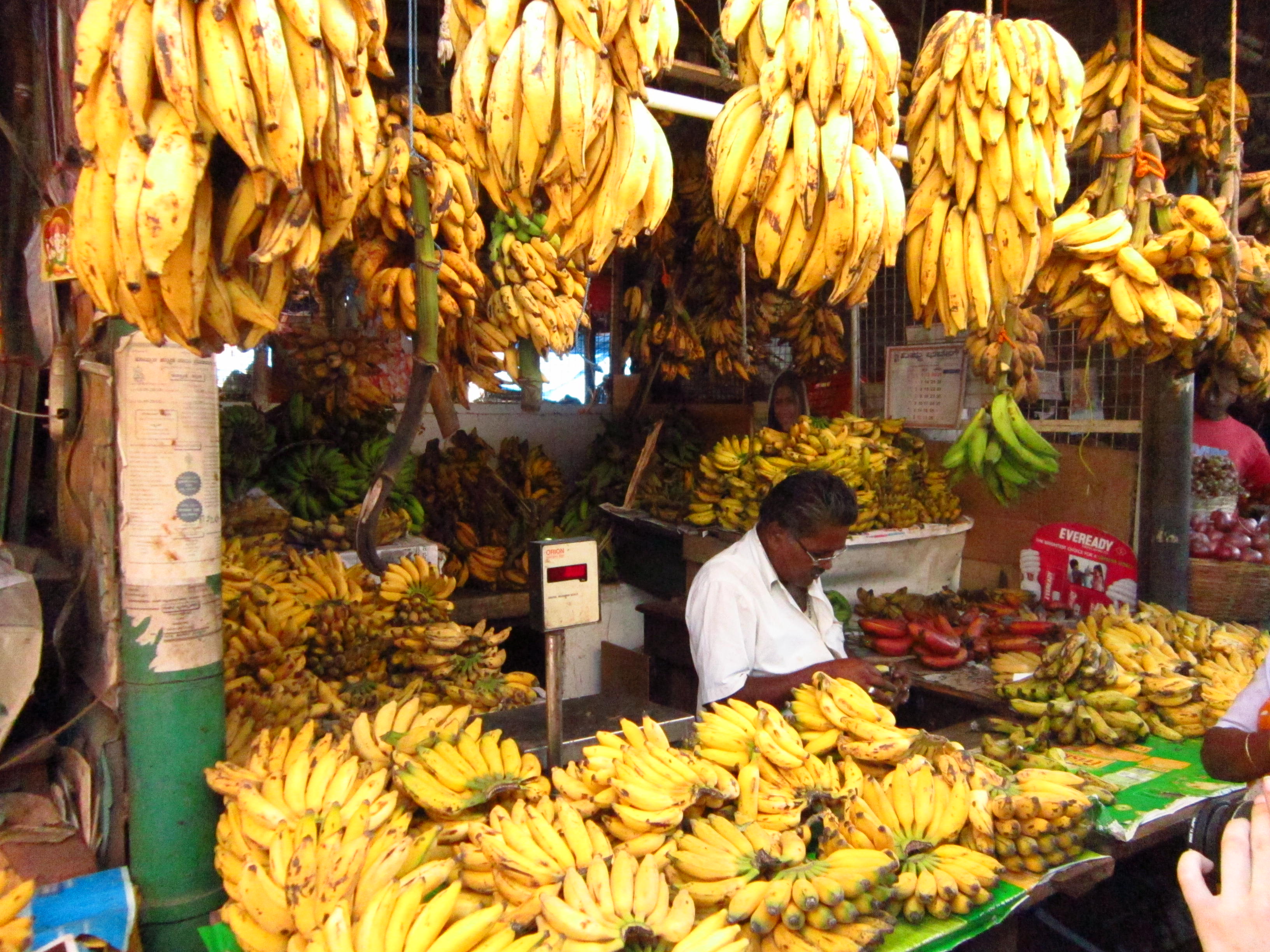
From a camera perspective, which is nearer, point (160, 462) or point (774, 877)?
point (774, 877)

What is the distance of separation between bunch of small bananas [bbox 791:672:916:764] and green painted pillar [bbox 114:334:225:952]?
153 cm

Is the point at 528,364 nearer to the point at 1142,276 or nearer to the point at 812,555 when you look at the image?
the point at 812,555

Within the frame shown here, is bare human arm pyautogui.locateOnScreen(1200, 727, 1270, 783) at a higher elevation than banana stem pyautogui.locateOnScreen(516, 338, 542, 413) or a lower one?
lower

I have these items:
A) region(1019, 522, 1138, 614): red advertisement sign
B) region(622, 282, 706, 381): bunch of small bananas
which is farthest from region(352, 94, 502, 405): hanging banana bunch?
region(1019, 522, 1138, 614): red advertisement sign

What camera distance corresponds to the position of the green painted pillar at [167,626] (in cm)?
203

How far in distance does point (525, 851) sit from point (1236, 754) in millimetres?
2038

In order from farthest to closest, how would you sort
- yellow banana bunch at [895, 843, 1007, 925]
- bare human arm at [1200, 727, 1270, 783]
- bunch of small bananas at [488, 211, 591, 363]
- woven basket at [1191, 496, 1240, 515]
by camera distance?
woven basket at [1191, 496, 1240, 515] → bunch of small bananas at [488, 211, 591, 363] → bare human arm at [1200, 727, 1270, 783] → yellow banana bunch at [895, 843, 1007, 925]

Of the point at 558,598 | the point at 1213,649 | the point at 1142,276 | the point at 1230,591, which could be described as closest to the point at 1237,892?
the point at 558,598

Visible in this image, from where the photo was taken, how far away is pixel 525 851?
1.65m

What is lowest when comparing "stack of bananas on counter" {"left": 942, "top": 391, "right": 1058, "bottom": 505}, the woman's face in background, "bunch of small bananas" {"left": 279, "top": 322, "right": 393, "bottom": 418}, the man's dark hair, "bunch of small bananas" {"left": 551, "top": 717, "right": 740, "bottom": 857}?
"bunch of small bananas" {"left": 551, "top": 717, "right": 740, "bottom": 857}

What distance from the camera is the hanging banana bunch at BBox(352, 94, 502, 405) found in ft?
7.45

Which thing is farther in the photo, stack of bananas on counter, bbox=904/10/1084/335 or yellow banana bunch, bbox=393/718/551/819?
stack of bananas on counter, bbox=904/10/1084/335

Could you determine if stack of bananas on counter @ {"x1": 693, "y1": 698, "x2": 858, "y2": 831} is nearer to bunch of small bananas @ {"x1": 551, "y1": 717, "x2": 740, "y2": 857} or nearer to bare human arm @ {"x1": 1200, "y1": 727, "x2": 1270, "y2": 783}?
bunch of small bananas @ {"x1": 551, "y1": 717, "x2": 740, "y2": 857}

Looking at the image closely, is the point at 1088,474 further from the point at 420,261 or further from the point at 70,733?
the point at 70,733
